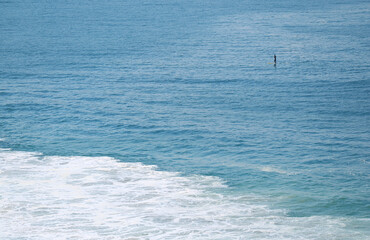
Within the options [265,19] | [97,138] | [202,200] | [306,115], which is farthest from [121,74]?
[265,19]

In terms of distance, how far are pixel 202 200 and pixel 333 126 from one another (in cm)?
2719

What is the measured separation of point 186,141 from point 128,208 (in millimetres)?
19092

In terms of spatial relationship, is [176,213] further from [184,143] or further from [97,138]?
[97,138]

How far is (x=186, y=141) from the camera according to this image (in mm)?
62781

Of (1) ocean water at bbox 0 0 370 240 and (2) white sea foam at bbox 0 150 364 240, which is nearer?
(2) white sea foam at bbox 0 150 364 240

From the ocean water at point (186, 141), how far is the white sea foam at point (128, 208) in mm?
160

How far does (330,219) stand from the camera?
43219mm

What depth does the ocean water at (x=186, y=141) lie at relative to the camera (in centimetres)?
4297

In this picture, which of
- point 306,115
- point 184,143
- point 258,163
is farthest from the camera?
point 306,115

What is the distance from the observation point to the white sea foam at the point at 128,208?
40250 millimetres

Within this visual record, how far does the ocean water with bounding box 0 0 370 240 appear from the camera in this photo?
141 feet

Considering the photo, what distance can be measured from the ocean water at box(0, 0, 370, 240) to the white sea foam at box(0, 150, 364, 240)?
0.53 feet

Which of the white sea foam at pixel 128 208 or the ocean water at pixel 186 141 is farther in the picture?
the ocean water at pixel 186 141

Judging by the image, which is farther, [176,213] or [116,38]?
[116,38]
